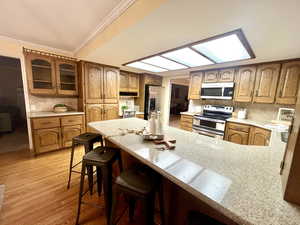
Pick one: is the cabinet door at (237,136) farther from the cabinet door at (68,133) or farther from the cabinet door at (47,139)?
the cabinet door at (47,139)

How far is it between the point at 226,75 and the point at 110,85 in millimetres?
3017

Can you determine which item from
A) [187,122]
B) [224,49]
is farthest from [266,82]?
[187,122]

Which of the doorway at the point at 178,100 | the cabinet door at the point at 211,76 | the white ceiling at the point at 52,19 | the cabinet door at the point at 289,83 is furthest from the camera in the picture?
the doorway at the point at 178,100

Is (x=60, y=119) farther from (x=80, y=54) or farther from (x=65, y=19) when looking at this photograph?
(x=65, y=19)

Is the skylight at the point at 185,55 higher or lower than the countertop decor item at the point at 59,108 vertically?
higher

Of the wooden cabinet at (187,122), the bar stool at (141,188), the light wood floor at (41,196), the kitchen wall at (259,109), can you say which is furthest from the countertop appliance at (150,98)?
the bar stool at (141,188)

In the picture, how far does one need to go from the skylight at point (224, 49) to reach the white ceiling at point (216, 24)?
6.1 inches

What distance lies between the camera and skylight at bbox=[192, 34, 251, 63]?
1.66 m

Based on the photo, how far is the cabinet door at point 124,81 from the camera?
3872 mm

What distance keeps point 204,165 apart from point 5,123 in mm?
5716

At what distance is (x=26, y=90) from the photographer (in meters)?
2.67

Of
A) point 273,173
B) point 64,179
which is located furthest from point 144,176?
point 64,179

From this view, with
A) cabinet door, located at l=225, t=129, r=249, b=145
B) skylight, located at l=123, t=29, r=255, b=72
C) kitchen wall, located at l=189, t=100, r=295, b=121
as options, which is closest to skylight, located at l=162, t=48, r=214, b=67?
skylight, located at l=123, t=29, r=255, b=72

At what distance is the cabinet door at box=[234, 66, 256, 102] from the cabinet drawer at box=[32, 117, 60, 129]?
13.6 ft
